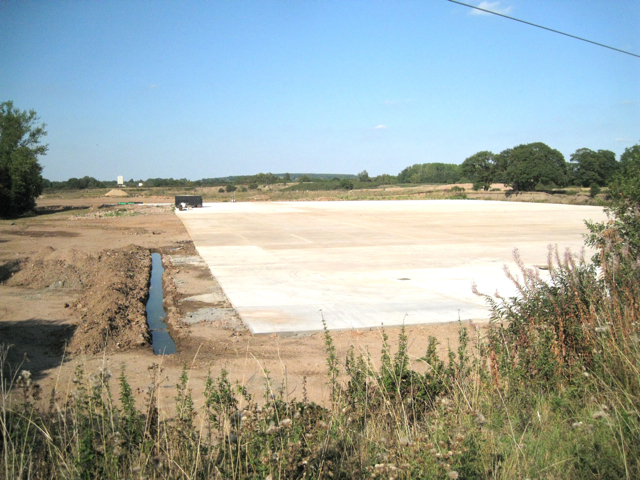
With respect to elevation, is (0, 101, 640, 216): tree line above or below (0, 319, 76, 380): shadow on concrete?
above

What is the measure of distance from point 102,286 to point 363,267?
703 cm

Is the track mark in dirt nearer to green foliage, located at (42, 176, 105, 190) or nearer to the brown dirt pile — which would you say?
the brown dirt pile

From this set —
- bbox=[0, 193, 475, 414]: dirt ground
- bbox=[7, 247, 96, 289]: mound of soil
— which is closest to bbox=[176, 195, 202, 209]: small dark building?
bbox=[0, 193, 475, 414]: dirt ground

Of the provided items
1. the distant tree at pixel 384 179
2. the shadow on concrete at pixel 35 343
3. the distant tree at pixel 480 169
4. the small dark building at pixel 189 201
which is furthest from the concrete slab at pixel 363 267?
the distant tree at pixel 384 179

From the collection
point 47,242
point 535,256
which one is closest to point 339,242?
point 535,256

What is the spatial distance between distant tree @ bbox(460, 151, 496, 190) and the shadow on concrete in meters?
79.4

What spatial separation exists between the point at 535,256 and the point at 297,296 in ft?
30.6

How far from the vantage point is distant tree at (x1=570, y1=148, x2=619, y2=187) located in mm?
64925

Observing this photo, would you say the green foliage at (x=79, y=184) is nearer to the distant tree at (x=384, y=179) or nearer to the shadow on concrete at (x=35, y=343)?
the distant tree at (x=384, y=179)

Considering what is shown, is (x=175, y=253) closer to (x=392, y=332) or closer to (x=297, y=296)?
(x=297, y=296)

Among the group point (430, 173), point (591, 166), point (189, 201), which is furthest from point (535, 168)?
point (430, 173)

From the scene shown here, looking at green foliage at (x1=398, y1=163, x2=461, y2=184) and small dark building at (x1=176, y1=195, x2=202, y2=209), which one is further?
green foliage at (x1=398, y1=163, x2=461, y2=184)

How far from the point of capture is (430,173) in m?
169

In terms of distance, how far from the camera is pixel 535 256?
54.9ft
